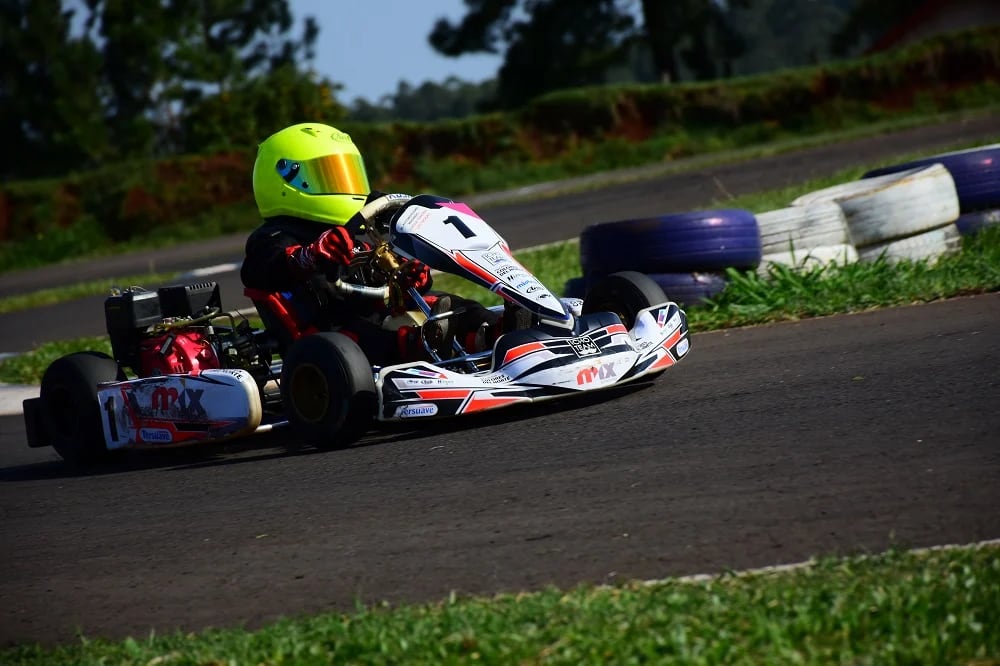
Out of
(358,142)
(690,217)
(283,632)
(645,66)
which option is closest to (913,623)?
(283,632)

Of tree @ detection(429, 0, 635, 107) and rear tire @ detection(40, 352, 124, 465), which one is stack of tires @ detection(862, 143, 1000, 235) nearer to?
rear tire @ detection(40, 352, 124, 465)

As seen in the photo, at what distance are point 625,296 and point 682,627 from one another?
2860 mm

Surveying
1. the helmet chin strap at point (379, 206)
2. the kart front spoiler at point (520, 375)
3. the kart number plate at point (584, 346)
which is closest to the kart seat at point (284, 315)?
the helmet chin strap at point (379, 206)

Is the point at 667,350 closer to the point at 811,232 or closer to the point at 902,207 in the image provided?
the point at 811,232

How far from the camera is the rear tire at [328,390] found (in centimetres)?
461

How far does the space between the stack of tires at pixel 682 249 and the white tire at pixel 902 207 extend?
2.07 feet

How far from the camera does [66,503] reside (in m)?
4.71

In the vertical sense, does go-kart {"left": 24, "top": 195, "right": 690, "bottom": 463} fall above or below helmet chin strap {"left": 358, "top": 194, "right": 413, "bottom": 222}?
below

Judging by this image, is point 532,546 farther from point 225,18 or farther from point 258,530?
point 225,18

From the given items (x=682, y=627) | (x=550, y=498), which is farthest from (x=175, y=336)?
(x=682, y=627)

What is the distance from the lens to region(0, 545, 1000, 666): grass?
2.33m

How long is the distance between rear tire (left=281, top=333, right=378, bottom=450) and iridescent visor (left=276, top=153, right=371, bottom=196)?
2.99ft

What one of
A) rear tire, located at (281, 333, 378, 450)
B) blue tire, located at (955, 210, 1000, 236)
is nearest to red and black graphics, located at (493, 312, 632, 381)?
rear tire, located at (281, 333, 378, 450)

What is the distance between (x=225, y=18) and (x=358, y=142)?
18005mm
